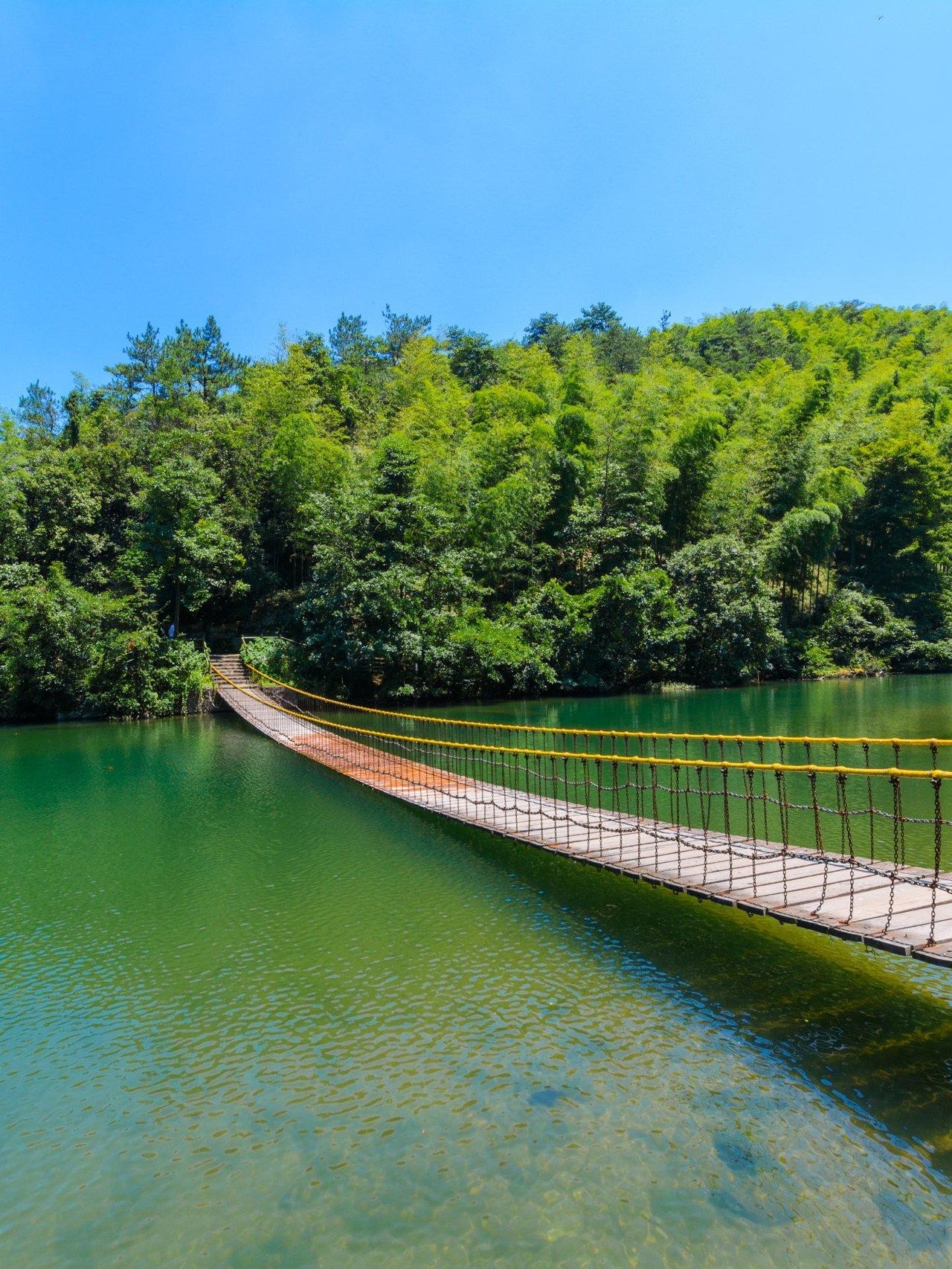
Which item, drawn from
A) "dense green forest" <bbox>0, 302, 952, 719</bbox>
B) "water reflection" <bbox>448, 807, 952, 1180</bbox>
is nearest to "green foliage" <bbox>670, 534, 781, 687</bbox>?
"dense green forest" <bbox>0, 302, 952, 719</bbox>

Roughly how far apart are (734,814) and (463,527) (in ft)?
54.1

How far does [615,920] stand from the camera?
6.03 m

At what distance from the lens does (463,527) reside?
2412 cm

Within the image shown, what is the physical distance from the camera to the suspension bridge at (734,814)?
14.3 ft

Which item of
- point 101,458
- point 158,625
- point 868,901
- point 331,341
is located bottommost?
point 868,901

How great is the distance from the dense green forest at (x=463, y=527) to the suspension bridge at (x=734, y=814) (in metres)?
5.56

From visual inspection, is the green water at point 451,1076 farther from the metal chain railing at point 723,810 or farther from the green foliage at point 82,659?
the green foliage at point 82,659

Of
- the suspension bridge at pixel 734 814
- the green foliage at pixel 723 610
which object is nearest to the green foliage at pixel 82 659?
the suspension bridge at pixel 734 814

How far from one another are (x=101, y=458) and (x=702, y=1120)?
26.4m

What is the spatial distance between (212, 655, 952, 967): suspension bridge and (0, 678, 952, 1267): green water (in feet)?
1.83

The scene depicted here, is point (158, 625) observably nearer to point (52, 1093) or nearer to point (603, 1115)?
point (52, 1093)

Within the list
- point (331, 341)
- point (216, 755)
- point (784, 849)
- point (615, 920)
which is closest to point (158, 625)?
point (216, 755)

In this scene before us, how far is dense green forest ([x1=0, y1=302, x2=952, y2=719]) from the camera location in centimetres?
2044

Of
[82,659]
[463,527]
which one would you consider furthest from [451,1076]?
[463,527]
